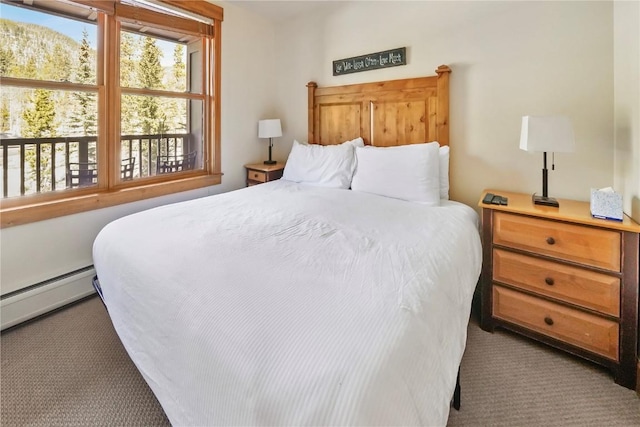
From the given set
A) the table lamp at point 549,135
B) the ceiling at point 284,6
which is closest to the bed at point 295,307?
the table lamp at point 549,135

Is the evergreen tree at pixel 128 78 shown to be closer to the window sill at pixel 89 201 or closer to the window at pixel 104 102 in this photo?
the window at pixel 104 102

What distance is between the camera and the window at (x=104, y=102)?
2.10 metres

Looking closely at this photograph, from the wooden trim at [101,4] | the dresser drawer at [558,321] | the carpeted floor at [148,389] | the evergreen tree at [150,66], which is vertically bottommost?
the carpeted floor at [148,389]

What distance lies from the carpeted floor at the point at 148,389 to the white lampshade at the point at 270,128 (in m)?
2.33

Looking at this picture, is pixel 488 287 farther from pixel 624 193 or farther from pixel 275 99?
pixel 275 99

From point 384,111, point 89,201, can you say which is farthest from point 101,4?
point 384,111

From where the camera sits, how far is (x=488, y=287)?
199cm

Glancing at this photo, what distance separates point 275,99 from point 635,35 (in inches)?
122

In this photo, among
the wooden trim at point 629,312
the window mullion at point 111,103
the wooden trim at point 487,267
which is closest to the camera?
the wooden trim at point 629,312

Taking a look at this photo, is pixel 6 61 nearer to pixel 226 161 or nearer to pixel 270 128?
pixel 226 161

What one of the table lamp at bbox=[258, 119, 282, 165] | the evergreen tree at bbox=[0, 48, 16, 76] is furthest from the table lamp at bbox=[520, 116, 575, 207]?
the evergreen tree at bbox=[0, 48, 16, 76]

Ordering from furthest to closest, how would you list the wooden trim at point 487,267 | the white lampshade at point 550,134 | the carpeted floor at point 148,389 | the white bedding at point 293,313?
the wooden trim at point 487,267, the white lampshade at point 550,134, the carpeted floor at point 148,389, the white bedding at point 293,313

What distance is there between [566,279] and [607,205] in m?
0.44

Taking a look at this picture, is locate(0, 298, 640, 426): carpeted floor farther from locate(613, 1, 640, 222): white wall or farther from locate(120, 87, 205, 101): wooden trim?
locate(120, 87, 205, 101): wooden trim
